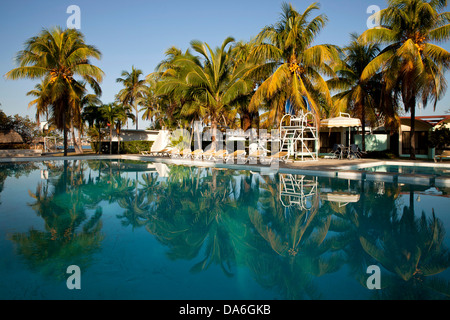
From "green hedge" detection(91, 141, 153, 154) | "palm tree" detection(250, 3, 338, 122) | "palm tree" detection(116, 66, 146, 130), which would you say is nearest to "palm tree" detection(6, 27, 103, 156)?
"green hedge" detection(91, 141, 153, 154)

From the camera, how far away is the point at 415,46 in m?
14.8

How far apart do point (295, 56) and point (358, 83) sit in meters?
6.07

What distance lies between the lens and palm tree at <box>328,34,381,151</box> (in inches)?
739

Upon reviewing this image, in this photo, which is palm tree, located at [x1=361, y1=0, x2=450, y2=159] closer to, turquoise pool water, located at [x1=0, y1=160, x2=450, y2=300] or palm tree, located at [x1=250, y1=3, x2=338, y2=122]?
palm tree, located at [x1=250, y1=3, x2=338, y2=122]

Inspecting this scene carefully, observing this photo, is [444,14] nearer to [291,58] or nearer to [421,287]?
[291,58]

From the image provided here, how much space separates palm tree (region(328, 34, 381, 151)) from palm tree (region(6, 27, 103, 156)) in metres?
16.7

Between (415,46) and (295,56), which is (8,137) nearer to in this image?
(295,56)

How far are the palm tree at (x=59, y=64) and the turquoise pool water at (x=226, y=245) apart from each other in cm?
1490

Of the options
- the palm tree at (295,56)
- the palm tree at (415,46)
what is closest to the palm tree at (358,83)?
the palm tree at (415,46)

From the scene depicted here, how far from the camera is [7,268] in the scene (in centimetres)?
331

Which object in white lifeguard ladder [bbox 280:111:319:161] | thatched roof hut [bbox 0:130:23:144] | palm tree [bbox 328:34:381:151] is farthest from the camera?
thatched roof hut [bbox 0:130:23:144]

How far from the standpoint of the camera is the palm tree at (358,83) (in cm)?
1878

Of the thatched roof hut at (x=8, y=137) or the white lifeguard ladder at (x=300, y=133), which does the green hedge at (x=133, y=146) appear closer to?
the thatched roof hut at (x=8, y=137)

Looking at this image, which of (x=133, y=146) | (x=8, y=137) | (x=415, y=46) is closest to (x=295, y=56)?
(x=415, y=46)
